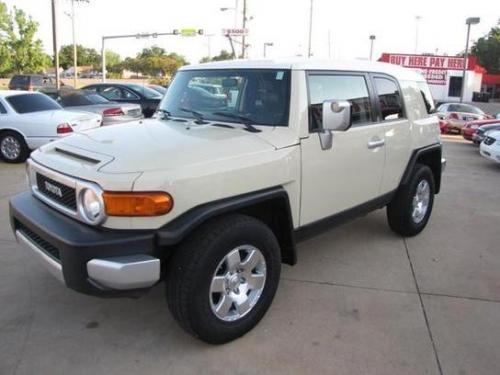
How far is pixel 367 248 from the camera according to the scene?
5043 millimetres

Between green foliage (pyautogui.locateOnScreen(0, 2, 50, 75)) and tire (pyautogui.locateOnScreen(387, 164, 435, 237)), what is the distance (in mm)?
39667

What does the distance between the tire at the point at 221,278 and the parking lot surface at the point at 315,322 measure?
17 cm

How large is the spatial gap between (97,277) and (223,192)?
88 cm

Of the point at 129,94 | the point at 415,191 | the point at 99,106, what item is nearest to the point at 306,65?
the point at 415,191

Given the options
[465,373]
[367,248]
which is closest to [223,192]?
[465,373]

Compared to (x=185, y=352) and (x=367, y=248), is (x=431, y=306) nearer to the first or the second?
(x=367, y=248)

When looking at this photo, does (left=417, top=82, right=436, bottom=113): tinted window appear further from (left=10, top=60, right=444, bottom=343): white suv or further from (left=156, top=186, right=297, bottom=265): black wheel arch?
(left=156, top=186, right=297, bottom=265): black wheel arch

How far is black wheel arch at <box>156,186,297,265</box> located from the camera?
275 cm

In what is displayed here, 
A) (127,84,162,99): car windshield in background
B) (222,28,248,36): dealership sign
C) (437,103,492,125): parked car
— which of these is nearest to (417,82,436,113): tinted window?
(127,84,162,99): car windshield in background

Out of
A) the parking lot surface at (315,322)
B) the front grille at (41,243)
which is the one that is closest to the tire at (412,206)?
the parking lot surface at (315,322)

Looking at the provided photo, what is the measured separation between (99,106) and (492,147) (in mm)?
8998

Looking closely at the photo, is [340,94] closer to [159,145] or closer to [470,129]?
[159,145]

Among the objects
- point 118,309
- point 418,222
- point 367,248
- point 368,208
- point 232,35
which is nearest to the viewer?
point 118,309

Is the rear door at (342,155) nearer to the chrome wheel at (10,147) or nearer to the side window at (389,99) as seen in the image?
the side window at (389,99)
